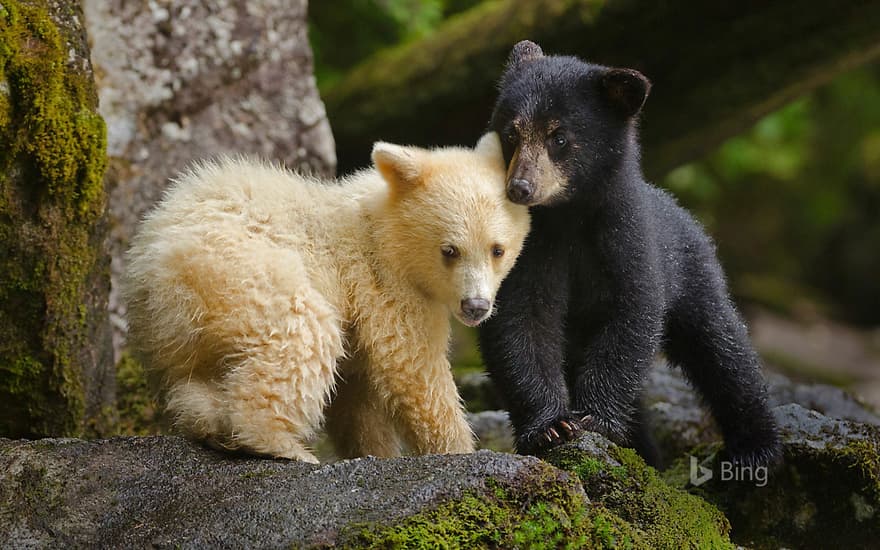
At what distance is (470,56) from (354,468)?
5189mm

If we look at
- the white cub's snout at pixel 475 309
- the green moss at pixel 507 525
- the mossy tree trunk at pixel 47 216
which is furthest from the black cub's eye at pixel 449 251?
the mossy tree trunk at pixel 47 216

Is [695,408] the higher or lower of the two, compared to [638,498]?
lower

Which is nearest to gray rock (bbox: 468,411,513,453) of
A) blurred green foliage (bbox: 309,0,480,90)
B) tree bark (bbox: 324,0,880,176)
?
tree bark (bbox: 324,0,880,176)

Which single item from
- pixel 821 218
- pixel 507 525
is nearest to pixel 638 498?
pixel 507 525

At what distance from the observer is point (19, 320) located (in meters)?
4.90

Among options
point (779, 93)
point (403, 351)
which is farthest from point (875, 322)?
point (403, 351)

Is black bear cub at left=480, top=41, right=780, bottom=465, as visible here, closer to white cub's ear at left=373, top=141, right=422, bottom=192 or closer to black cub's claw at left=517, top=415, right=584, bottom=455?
black cub's claw at left=517, top=415, right=584, bottom=455

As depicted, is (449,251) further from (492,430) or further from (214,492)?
(492,430)

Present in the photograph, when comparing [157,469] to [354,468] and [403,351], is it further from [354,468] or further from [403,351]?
[403,351]

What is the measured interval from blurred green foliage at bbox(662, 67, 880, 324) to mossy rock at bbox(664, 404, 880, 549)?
11762 millimetres

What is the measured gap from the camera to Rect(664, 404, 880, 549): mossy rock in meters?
5.08

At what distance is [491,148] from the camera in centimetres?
477

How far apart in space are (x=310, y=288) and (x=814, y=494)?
9.55ft

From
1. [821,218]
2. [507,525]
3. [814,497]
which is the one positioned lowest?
[821,218]
